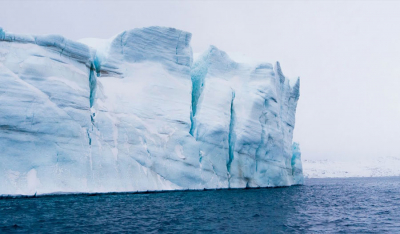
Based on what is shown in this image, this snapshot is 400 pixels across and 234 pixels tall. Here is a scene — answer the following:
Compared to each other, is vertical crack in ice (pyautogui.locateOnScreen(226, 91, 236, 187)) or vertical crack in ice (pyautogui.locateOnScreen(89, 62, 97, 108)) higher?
vertical crack in ice (pyautogui.locateOnScreen(89, 62, 97, 108))

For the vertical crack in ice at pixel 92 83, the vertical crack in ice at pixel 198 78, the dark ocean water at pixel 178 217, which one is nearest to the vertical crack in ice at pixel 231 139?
the vertical crack in ice at pixel 198 78

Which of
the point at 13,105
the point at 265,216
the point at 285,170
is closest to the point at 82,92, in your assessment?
the point at 13,105

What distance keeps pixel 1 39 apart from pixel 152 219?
35.4 feet

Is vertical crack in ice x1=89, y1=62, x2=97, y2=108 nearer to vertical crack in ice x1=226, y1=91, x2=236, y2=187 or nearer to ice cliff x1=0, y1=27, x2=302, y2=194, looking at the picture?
ice cliff x1=0, y1=27, x2=302, y2=194

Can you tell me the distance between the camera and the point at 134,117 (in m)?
19.3

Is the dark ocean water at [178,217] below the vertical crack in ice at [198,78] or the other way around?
below

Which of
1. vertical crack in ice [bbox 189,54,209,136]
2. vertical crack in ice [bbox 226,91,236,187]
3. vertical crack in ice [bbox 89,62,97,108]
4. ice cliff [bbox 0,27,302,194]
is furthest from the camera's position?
vertical crack in ice [bbox 189,54,209,136]

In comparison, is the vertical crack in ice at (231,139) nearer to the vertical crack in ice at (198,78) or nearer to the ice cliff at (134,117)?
the ice cliff at (134,117)

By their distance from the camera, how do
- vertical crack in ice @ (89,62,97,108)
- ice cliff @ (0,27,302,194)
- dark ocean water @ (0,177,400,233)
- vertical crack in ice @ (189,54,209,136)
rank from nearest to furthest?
1. dark ocean water @ (0,177,400,233)
2. ice cliff @ (0,27,302,194)
3. vertical crack in ice @ (89,62,97,108)
4. vertical crack in ice @ (189,54,209,136)

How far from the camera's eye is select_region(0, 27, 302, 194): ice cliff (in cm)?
1504

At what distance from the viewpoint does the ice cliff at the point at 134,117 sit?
49.3ft

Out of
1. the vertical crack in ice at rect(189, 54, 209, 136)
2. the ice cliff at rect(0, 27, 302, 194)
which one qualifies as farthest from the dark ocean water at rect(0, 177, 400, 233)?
the vertical crack in ice at rect(189, 54, 209, 136)

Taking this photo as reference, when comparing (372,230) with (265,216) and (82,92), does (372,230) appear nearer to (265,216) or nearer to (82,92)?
(265,216)

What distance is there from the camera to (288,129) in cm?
3062
